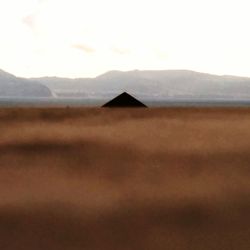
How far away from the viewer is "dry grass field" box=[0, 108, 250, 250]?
6.15 meters

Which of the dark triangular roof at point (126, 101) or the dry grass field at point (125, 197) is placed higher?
the dark triangular roof at point (126, 101)

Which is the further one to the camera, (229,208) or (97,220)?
(229,208)

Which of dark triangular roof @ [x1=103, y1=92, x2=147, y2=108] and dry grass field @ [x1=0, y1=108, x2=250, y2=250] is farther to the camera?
dark triangular roof @ [x1=103, y1=92, x2=147, y2=108]

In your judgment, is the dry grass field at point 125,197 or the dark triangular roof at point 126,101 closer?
the dry grass field at point 125,197

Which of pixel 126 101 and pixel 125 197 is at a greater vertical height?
pixel 126 101

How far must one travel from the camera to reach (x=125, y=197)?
27.5ft

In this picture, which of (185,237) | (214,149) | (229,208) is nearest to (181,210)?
(229,208)

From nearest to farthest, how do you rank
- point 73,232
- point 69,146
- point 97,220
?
point 73,232 → point 97,220 → point 69,146

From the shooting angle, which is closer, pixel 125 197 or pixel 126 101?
pixel 125 197

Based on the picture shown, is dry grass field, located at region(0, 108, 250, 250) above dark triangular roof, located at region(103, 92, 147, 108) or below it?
below

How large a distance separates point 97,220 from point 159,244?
1.42 m

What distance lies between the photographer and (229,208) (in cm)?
763

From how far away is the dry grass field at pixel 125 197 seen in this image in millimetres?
6152

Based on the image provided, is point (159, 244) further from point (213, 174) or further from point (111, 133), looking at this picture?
point (111, 133)
